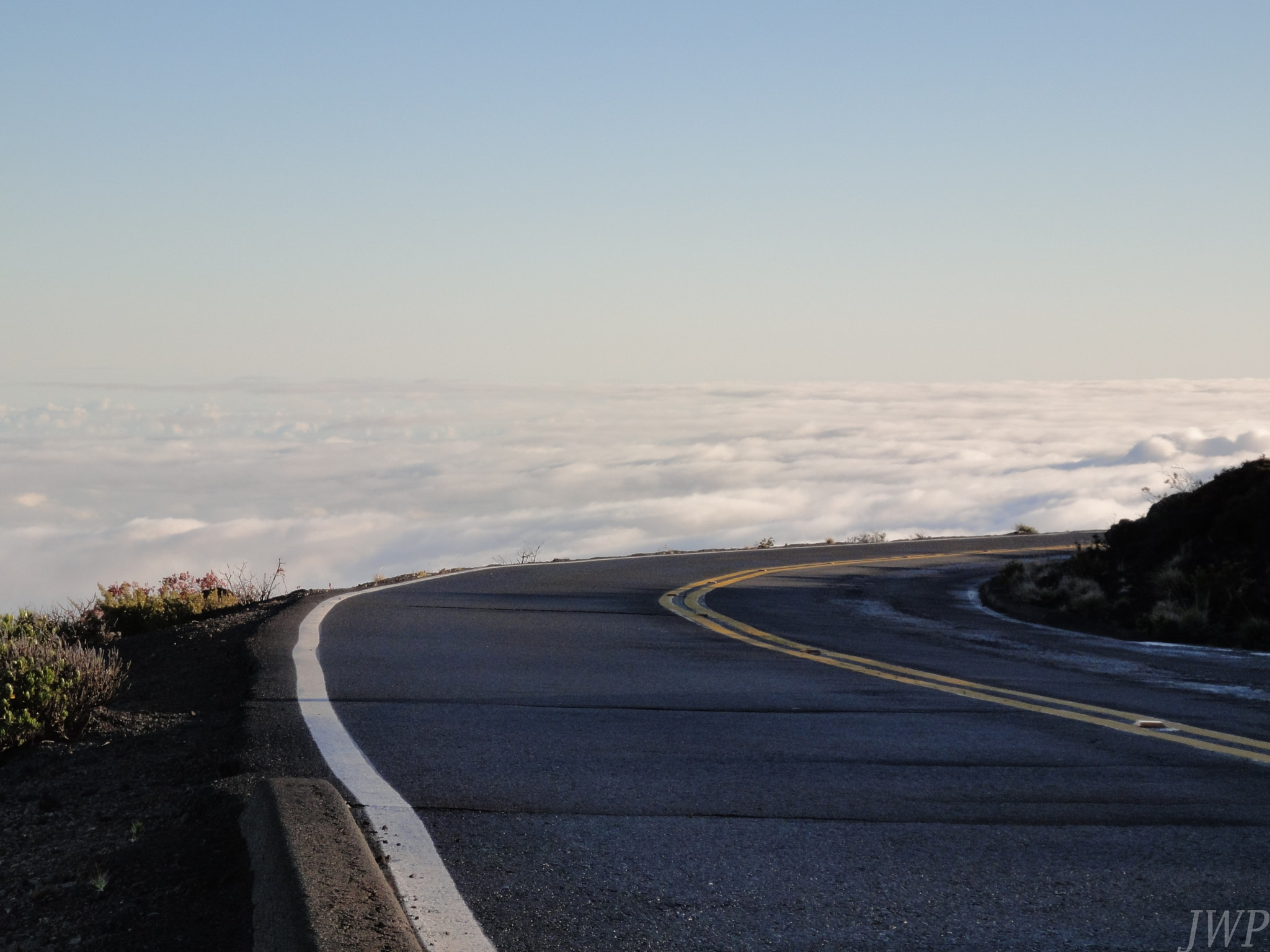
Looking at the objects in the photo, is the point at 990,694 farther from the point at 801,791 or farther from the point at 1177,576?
the point at 1177,576

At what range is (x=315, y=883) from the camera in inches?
147

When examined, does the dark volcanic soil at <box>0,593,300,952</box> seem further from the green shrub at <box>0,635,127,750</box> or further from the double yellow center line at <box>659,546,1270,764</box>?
the double yellow center line at <box>659,546,1270,764</box>

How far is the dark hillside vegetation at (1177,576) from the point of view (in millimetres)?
13672

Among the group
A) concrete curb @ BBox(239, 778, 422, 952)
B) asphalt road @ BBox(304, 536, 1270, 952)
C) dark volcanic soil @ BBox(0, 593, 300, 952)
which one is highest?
concrete curb @ BBox(239, 778, 422, 952)

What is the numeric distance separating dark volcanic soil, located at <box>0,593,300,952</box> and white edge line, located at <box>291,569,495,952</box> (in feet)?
1.49

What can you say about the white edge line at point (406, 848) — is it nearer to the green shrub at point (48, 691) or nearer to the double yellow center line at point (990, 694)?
the green shrub at point (48, 691)

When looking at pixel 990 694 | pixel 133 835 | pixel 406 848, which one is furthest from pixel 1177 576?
pixel 133 835

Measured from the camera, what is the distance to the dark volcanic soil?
12.5 ft

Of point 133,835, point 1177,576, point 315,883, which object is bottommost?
point 133,835

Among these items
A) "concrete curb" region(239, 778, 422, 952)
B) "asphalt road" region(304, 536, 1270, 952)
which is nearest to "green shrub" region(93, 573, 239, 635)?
"asphalt road" region(304, 536, 1270, 952)

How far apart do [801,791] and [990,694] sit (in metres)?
3.52

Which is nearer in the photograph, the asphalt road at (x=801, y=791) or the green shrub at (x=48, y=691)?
the asphalt road at (x=801, y=791)

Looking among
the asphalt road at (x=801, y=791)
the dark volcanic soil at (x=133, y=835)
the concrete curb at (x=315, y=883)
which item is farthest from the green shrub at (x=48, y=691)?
the concrete curb at (x=315, y=883)

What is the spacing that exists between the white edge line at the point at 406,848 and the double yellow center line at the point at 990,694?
4370 mm
